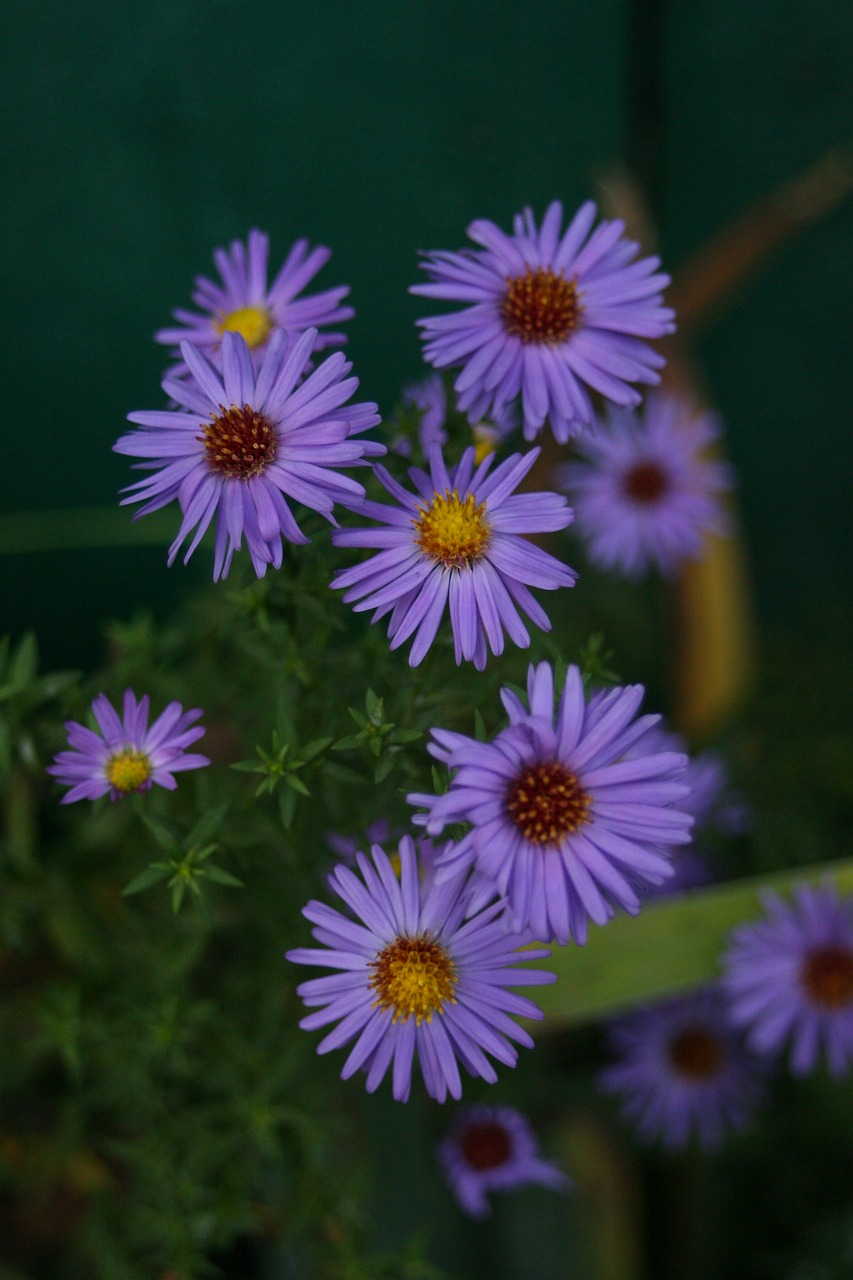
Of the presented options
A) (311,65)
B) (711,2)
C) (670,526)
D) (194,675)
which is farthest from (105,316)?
(711,2)

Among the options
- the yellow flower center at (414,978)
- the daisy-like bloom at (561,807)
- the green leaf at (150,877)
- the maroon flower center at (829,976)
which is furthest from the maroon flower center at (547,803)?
the maroon flower center at (829,976)

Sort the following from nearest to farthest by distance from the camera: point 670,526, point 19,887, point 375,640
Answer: point 375,640, point 19,887, point 670,526

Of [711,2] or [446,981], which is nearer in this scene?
[446,981]

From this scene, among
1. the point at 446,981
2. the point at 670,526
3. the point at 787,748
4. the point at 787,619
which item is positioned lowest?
the point at 446,981

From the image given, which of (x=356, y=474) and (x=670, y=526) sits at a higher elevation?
(x=670, y=526)

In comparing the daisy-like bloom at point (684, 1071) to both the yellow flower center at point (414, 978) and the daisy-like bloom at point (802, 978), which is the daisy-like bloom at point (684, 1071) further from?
the yellow flower center at point (414, 978)

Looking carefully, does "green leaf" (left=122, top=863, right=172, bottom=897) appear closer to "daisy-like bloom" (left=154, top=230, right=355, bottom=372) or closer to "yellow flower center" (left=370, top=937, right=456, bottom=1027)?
"yellow flower center" (left=370, top=937, right=456, bottom=1027)

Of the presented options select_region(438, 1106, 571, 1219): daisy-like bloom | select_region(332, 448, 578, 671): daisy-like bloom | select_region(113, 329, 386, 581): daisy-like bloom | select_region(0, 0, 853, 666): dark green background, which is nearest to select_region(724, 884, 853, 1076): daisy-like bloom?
select_region(438, 1106, 571, 1219): daisy-like bloom

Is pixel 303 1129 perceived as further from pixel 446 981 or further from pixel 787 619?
pixel 787 619
